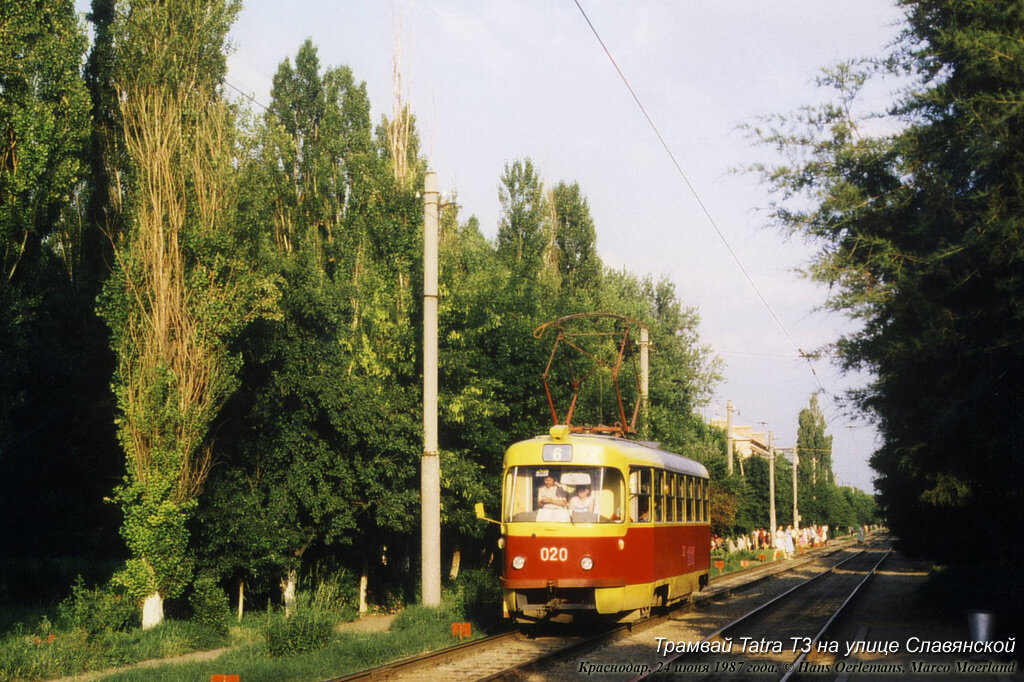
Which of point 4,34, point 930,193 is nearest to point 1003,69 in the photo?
point 930,193

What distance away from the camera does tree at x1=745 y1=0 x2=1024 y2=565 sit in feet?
41.3

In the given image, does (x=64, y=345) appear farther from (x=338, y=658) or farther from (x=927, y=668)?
(x=927, y=668)

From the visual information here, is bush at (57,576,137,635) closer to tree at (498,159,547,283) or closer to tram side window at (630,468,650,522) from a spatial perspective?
tram side window at (630,468,650,522)

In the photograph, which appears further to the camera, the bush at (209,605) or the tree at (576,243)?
the tree at (576,243)

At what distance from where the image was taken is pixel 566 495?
51.6ft

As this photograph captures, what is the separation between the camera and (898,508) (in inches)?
960

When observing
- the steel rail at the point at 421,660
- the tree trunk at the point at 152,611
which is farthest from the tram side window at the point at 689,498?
the tree trunk at the point at 152,611

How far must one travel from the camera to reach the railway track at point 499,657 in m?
12.1

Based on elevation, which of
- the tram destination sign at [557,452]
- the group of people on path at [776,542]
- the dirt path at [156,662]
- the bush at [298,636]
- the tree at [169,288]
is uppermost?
the tree at [169,288]

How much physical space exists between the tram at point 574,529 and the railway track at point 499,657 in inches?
17.4

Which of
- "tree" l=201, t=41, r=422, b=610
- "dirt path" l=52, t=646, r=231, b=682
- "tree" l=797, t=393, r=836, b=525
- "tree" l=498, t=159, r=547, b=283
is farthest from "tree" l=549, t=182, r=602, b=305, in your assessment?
"tree" l=797, t=393, r=836, b=525

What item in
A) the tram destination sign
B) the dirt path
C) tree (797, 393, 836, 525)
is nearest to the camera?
the dirt path

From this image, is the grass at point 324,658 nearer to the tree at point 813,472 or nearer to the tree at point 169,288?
the tree at point 169,288

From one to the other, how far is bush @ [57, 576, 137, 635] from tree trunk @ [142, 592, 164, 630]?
0.25m
